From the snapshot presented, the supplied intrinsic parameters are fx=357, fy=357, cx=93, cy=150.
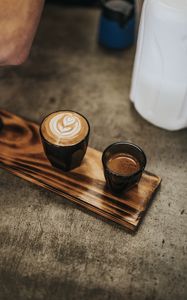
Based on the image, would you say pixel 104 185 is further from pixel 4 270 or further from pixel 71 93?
pixel 71 93

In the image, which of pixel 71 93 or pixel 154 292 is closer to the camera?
pixel 154 292

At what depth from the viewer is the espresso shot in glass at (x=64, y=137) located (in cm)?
116

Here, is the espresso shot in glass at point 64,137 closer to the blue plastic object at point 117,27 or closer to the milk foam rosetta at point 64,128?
the milk foam rosetta at point 64,128

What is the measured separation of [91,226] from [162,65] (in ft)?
2.04

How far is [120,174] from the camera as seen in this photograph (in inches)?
44.5

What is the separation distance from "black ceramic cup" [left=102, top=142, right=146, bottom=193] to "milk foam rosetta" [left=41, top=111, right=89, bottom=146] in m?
0.11

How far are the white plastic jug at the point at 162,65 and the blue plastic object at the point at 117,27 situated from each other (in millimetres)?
413

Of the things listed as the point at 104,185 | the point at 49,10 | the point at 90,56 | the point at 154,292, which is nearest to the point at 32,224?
the point at 104,185

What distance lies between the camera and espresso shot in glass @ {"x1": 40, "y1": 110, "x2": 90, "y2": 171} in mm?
1157

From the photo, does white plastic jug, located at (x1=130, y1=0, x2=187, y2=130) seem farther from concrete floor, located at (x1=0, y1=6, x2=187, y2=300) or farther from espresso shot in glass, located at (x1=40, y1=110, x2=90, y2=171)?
espresso shot in glass, located at (x1=40, y1=110, x2=90, y2=171)

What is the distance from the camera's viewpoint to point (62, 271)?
3.61ft

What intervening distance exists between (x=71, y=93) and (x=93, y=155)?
1.38 ft

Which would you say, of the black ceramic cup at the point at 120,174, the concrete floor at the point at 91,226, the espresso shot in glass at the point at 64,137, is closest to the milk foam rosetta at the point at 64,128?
the espresso shot in glass at the point at 64,137

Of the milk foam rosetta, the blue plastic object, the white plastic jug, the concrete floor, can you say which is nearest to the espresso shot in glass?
the milk foam rosetta
